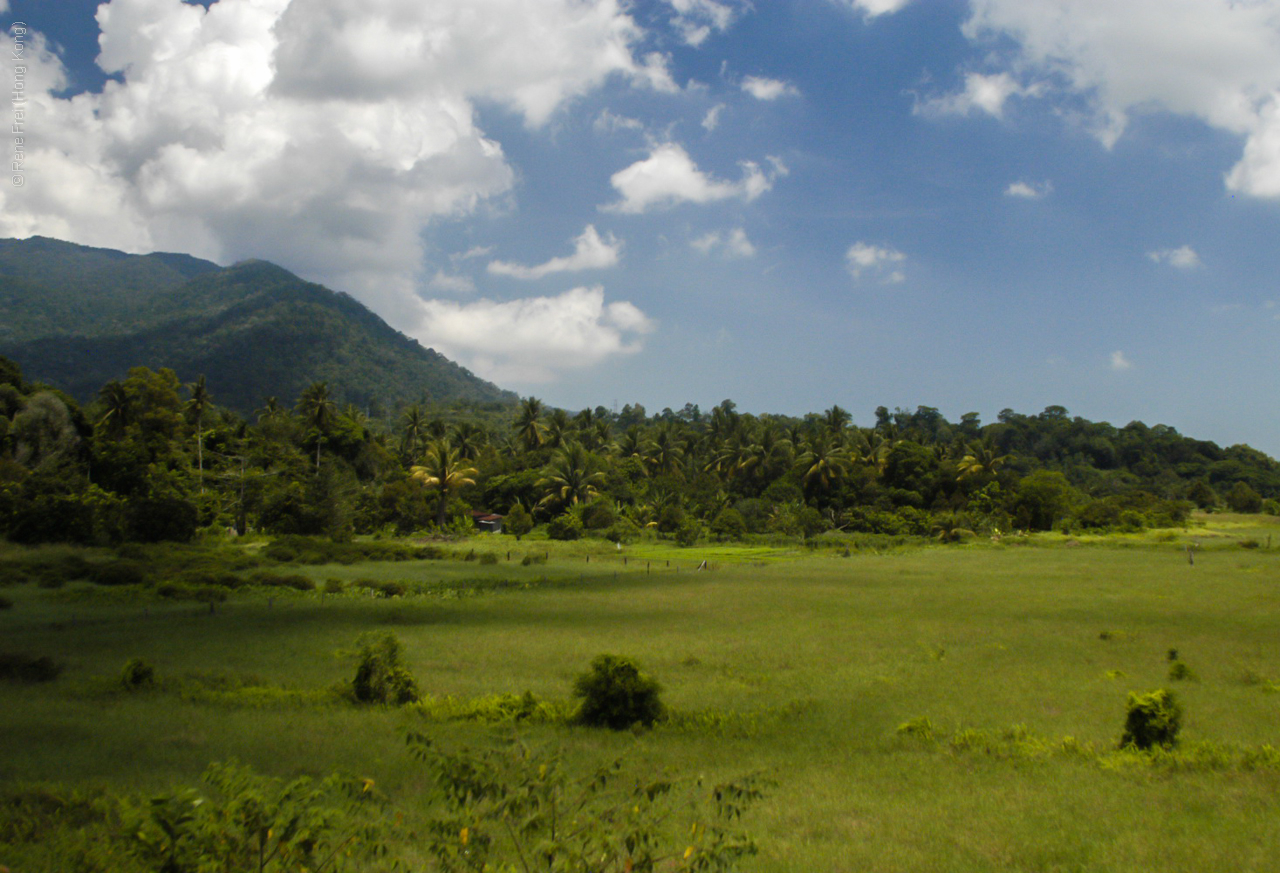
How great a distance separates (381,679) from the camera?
12.9 meters

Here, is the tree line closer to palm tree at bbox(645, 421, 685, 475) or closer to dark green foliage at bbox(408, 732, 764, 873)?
palm tree at bbox(645, 421, 685, 475)

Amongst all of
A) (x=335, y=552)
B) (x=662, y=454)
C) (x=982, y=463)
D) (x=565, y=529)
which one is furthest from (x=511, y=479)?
(x=982, y=463)

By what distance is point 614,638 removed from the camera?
65.3 ft

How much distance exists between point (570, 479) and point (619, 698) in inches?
2122

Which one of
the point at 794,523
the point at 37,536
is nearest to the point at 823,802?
the point at 37,536

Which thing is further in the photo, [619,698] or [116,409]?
[116,409]

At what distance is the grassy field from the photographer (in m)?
7.64

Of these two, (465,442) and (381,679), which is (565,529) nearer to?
(465,442)

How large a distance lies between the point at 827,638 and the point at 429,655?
1042 centimetres

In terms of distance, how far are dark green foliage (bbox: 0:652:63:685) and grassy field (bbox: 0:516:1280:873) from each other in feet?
2.16

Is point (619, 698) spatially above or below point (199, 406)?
below

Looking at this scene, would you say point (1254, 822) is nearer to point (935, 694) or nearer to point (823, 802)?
point (823, 802)

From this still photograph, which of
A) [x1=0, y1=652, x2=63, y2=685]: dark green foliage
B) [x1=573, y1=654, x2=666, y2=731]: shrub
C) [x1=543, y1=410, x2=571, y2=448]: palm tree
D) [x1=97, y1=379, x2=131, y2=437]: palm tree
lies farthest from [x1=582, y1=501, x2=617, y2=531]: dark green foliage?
[x1=573, y1=654, x2=666, y2=731]: shrub

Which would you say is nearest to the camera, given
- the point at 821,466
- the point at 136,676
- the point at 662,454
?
the point at 136,676
